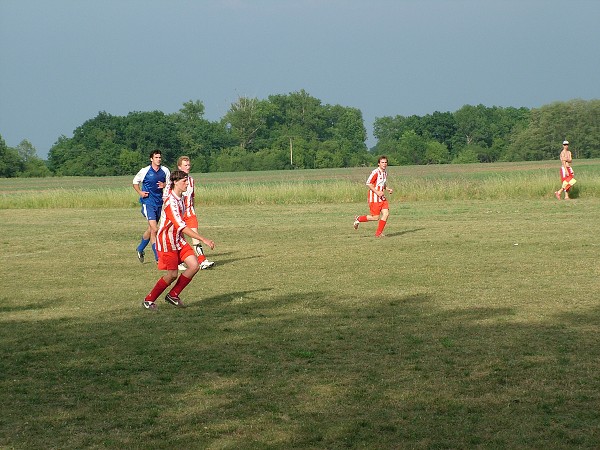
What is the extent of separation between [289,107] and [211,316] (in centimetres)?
13245

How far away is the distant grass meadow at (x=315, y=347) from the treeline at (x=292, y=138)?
286 ft

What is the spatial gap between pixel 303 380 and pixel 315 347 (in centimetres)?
131

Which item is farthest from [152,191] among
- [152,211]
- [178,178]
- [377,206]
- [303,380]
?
[303,380]

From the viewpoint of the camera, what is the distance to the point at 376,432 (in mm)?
6117

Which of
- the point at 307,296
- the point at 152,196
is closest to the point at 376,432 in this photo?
the point at 307,296

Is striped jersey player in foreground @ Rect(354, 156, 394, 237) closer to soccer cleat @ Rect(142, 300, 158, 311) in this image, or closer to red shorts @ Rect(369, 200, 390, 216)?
red shorts @ Rect(369, 200, 390, 216)

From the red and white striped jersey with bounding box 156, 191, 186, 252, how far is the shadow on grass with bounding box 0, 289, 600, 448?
78 cm

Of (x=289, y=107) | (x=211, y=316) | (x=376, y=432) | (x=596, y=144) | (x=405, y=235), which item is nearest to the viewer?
(x=376, y=432)

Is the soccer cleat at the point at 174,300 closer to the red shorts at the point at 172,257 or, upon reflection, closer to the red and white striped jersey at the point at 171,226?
the red shorts at the point at 172,257

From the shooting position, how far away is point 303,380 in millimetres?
7531

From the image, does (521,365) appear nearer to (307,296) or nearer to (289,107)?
(307,296)

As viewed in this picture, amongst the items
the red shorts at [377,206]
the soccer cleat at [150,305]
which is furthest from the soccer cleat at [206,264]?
the red shorts at [377,206]

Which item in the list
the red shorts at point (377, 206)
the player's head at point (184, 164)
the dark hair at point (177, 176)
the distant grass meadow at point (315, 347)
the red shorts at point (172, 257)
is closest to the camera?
the distant grass meadow at point (315, 347)

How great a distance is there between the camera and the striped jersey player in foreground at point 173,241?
35.8 feet
